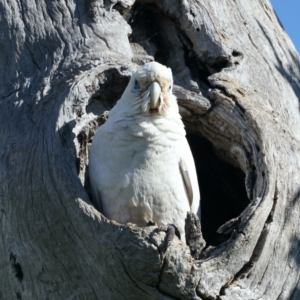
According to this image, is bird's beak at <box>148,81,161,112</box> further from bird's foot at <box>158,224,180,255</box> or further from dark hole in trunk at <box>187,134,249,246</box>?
dark hole in trunk at <box>187,134,249,246</box>

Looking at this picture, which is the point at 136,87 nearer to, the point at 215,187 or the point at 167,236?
the point at 167,236

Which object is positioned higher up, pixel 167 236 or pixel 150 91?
pixel 150 91

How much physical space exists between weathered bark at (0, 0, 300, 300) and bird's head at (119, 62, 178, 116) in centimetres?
36

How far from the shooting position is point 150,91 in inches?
155

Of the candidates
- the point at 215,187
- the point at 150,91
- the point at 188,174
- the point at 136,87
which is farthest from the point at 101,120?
the point at 215,187

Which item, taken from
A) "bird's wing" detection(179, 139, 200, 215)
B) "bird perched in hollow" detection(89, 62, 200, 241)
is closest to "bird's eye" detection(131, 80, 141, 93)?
"bird perched in hollow" detection(89, 62, 200, 241)

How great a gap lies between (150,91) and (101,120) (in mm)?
632

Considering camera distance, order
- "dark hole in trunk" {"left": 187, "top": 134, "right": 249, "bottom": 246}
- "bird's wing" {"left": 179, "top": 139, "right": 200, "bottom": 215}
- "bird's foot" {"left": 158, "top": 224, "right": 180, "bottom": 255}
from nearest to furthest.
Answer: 1. "bird's foot" {"left": 158, "top": 224, "right": 180, "bottom": 255}
2. "bird's wing" {"left": 179, "top": 139, "right": 200, "bottom": 215}
3. "dark hole in trunk" {"left": 187, "top": 134, "right": 249, "bottom": 246}

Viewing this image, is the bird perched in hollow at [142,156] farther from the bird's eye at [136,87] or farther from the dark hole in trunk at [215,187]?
the dark hole in trunk at [215,187]

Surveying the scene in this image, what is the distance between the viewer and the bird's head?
3.95 metres

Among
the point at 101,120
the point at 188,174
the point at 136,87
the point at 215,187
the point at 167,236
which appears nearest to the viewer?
the point at 167,236

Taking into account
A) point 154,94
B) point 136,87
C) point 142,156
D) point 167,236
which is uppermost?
point 136,87

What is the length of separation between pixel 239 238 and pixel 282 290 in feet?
1.67

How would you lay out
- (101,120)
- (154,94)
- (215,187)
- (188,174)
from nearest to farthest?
(154,94)
(188,174)
(101,120)
(215,187)
